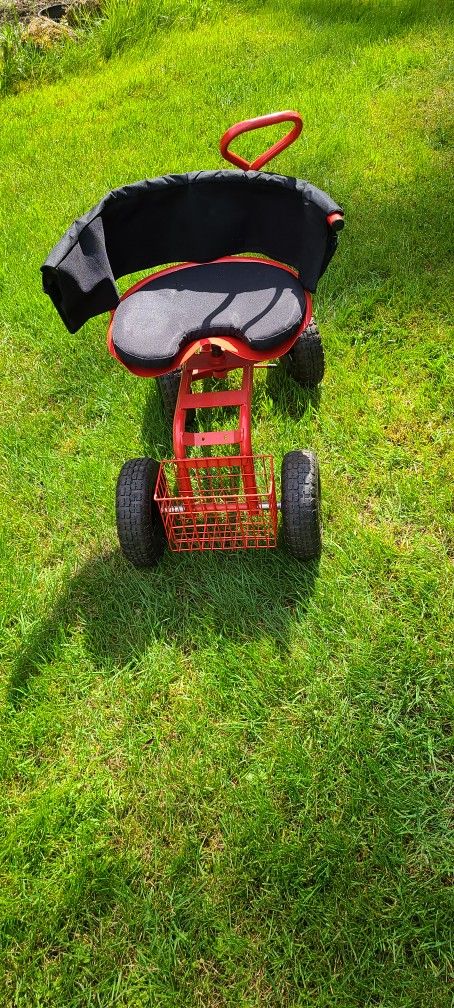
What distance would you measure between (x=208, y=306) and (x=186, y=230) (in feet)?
1.39

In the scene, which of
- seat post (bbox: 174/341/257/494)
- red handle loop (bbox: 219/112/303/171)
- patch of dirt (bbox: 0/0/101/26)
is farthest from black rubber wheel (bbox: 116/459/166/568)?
patch of dirt (bbox: 0/0/101/26)

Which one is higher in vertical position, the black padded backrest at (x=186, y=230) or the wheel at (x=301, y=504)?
the black padded backrest at (x=186, y=230)

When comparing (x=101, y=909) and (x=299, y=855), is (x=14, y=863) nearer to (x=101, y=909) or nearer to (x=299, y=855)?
(x=101, y=909)

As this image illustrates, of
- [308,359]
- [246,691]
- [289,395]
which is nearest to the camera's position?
[246,691]

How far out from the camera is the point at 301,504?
90.8 inches

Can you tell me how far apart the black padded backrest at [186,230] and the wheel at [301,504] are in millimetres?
661

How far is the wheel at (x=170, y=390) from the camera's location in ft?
9.40

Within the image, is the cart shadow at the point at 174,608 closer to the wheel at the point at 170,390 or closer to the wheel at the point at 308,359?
the wheel at the point at 170,390

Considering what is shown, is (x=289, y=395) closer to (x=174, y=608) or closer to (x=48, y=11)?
(x=174, y=608)

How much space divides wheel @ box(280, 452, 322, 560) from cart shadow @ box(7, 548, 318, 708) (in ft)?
0.50

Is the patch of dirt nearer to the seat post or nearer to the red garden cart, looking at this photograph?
the red garden cart

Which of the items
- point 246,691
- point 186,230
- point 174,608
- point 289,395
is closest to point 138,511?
point 174,608

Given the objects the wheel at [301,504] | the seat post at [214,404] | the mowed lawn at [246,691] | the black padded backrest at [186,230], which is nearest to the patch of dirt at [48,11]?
the mowed lawn at [246,691]

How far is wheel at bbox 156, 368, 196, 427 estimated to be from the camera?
2.87 m
